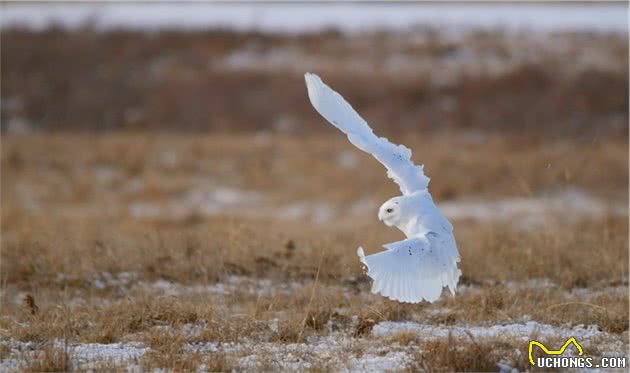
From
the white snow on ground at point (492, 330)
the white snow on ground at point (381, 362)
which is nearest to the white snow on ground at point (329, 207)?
the white snow on ground at point (492, 330)

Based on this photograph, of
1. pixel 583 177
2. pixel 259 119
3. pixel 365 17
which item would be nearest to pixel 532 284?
pixel 583 177

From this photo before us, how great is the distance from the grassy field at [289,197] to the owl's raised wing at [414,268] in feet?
1.07

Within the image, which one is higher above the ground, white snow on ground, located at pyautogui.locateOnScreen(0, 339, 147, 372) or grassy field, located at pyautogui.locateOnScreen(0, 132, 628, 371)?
grassy field, located at pyautogui.locateOnScreen(0, 132, 628, 371)

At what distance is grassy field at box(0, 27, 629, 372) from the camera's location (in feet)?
17.8

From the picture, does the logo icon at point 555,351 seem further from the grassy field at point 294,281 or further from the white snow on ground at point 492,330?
the white snow on ground at point 492,330

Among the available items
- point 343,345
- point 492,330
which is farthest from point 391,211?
point 492,330

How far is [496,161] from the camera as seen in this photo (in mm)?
14766

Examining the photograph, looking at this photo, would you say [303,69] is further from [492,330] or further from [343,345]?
[343,345]

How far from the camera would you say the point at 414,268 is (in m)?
4.83

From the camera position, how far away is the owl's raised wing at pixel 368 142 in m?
5.63

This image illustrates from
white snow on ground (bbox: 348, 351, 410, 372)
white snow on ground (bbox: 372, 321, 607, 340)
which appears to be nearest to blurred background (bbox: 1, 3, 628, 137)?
white snow on ground (bbox: 372, 321, 607, 340)

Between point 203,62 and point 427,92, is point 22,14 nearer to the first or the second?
point 203,62

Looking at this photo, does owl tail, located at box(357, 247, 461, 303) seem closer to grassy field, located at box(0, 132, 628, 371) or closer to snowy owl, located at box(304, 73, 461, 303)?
snowy owl, located at box(304, 73, 461, 303)

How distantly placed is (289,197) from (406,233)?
8.62 m
